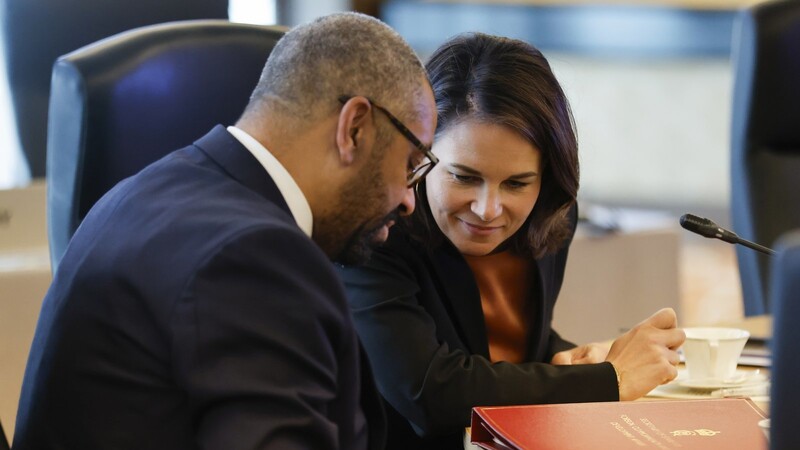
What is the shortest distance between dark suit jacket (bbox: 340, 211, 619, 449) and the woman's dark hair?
0.20 ft

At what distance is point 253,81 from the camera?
1.74m

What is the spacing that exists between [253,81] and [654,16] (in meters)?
4.12

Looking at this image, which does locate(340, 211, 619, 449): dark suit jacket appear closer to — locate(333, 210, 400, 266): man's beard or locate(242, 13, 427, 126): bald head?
locate(333, 210, 400, 266): man's beard

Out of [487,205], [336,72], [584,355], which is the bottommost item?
[584,355]

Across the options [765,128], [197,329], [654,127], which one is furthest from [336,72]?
[654,127]

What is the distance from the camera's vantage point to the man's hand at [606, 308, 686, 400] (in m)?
1.44

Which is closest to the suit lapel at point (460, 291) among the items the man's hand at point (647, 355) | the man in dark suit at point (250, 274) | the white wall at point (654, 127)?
the man's hand at point (647, 355)

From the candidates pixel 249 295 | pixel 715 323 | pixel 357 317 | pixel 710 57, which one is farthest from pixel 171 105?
pixel 710 57

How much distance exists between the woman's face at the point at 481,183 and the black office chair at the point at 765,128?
81 cm

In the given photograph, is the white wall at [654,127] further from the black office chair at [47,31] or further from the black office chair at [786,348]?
the black office chair at [786,348]

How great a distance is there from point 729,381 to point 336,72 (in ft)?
2.24

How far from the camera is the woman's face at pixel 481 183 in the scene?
1.56 meters

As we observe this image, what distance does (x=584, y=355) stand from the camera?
5.34 feet

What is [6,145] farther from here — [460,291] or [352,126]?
[352,126]
